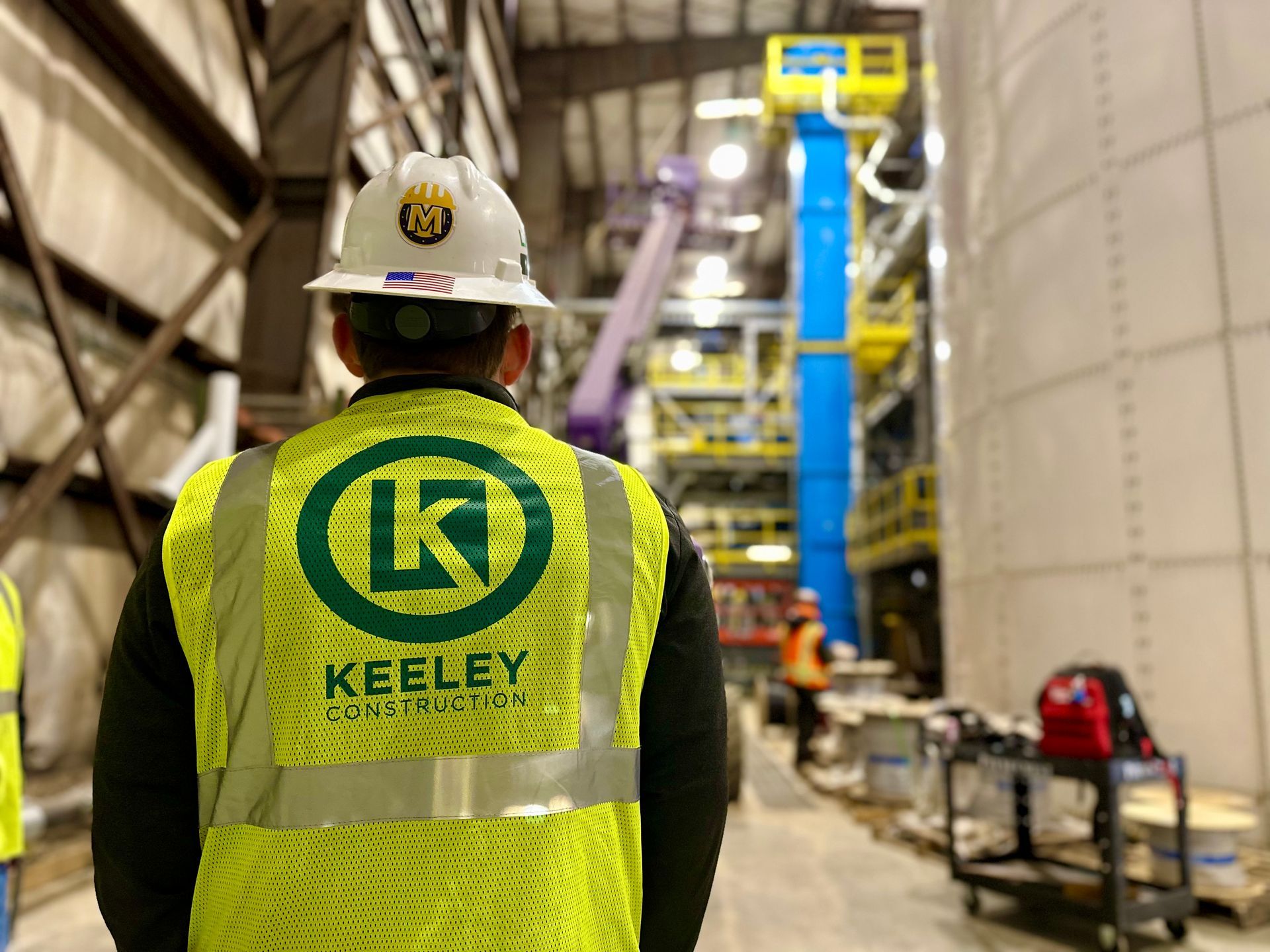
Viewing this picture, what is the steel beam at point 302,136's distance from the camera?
25.2 ft

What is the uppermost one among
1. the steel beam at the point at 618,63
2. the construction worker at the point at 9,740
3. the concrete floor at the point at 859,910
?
the steel beam at the point at 618,63

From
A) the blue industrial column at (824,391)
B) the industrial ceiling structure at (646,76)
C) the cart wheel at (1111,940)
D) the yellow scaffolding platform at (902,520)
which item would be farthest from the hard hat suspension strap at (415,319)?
the industrial ceiling structure at (646,76)

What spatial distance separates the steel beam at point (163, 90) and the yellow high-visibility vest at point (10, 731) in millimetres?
4617

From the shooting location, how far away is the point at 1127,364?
5.84m

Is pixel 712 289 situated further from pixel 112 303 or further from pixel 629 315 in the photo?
pixel 112 303

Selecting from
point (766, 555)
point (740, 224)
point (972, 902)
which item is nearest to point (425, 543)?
point (972, 902)

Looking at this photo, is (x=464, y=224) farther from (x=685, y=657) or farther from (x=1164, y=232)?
(x=1164, y=232)

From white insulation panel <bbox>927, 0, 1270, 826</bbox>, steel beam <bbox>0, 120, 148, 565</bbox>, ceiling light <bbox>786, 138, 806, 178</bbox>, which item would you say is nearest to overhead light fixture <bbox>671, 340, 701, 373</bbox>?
ceiling light <bbox>786, 138, 806, 178</bbox>

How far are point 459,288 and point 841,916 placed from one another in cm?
452

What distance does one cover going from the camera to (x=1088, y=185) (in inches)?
243

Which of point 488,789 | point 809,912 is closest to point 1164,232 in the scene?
point 809,912

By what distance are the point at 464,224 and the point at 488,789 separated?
2.91 feet

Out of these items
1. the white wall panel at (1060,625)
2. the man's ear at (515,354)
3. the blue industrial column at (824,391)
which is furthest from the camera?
the blue industrial column at (824,391)

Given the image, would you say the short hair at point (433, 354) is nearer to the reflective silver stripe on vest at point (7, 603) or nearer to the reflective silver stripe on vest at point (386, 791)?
the reflective silver stripe on vest at point (386, 791)
